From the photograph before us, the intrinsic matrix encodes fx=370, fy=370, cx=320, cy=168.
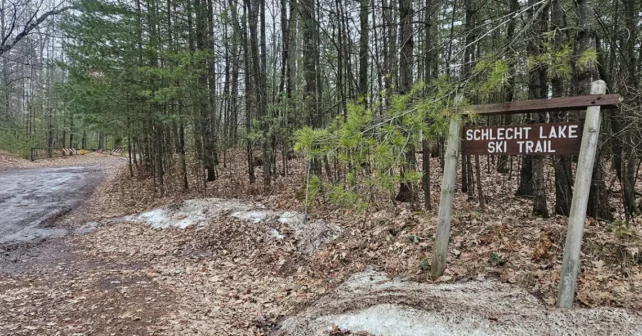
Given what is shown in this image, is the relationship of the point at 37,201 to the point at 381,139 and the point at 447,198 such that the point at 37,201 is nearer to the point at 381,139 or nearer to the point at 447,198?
the point at 381,139

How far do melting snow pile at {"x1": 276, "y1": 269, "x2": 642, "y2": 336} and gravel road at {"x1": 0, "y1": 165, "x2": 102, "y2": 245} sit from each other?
790cm

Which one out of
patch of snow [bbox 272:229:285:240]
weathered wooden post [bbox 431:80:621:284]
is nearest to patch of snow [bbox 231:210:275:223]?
patch of snow [bbox 272:229:285:240]

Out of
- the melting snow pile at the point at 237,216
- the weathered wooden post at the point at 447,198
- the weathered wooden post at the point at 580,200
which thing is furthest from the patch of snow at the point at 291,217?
the weathered wooden post at the point at 580,200

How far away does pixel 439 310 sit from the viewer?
3.58m

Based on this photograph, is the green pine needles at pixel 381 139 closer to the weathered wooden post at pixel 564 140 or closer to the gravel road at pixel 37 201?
the weathered wooden post at pixel 564 140

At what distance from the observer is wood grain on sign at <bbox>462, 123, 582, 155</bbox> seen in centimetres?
338

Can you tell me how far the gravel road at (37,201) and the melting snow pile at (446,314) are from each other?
7.90 m

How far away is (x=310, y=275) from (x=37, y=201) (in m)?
11.9

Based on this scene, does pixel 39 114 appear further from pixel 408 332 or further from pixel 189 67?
pixel 408 332

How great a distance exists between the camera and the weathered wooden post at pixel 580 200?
3.23m

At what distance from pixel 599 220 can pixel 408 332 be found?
3.91 metres

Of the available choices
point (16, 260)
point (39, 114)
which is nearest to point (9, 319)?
point (16, 260)

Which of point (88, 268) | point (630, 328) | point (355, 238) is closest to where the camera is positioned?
point (630, 328)

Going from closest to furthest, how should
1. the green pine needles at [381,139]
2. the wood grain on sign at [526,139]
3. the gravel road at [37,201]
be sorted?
1. the wood grain on sign at [526,139]
2. the green pine needles at [381,139]
3. the gravel road at [37,201]
